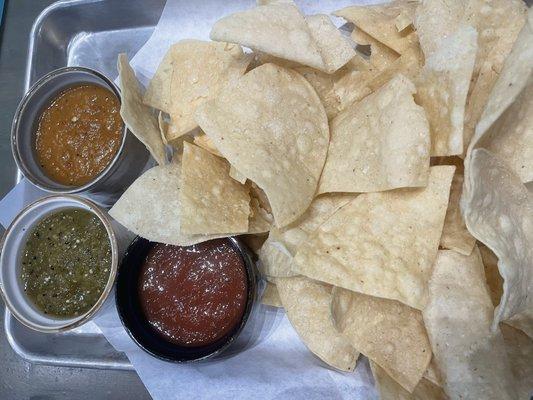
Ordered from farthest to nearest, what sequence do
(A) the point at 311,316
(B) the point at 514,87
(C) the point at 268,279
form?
(C) the point at 268,279 → (A) the point at 311,316 → (B) the point at 514,87

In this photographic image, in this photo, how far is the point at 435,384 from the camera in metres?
1.53

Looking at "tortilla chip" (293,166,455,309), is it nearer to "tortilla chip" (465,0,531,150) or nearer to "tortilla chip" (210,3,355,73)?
"tortilla chip" (465,0,531,150)

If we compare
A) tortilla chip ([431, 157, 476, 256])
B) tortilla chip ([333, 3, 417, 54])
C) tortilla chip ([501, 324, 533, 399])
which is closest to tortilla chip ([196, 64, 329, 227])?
tortilla chip ([333, 3, 417, 54])

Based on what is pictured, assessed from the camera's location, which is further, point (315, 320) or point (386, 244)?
point (315, 320)

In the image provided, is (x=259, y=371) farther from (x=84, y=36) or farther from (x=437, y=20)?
(x=84, y=36)

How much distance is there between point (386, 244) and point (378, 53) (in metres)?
0.67

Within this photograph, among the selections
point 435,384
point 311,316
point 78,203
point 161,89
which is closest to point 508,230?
point 435,384

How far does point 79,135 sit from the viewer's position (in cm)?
182

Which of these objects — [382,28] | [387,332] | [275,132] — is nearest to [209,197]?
[275,132]

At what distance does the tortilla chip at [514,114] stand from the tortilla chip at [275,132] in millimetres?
473

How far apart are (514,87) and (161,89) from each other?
1.09 meters

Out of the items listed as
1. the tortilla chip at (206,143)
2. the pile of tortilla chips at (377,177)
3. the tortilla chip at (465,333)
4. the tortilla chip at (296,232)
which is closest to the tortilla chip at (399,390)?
the pile of tortilla chips at (377,177)

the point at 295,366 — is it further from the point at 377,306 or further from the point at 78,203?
the point at 78,203

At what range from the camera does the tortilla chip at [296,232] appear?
157cm
